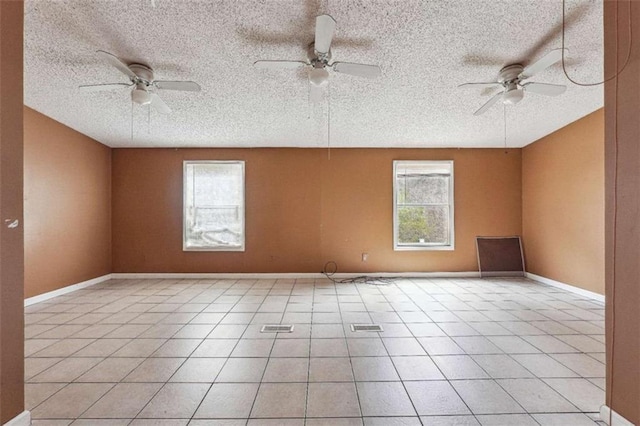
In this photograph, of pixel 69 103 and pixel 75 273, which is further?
pixel 75 273

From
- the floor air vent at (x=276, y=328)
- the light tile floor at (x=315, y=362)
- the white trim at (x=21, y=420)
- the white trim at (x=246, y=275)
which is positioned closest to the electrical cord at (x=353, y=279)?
the white trim at (x=246, y=275)

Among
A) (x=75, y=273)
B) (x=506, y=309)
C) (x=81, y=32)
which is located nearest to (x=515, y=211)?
(x=506, y=309)

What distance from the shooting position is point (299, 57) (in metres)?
2.66

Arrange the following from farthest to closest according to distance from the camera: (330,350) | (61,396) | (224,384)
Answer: (330,350) < (224,384) < (61,396)

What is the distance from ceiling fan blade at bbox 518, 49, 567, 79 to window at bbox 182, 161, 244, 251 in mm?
4601

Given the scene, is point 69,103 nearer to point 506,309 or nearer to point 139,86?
point 139,86

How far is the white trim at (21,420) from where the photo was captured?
1497 mm

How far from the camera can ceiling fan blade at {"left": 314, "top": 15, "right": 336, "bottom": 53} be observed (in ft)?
6.12

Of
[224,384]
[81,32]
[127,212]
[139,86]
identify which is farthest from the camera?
[127,212]

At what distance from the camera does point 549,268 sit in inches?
195

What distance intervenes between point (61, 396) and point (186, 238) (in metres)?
3.91

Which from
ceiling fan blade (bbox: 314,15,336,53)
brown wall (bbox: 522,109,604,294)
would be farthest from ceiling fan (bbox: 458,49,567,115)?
brown wall (bbox: 522,109,604,294)

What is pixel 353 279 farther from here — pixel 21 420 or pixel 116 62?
pixel 116 62

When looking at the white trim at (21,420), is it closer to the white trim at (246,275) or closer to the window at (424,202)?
the white trim at (246,275)
